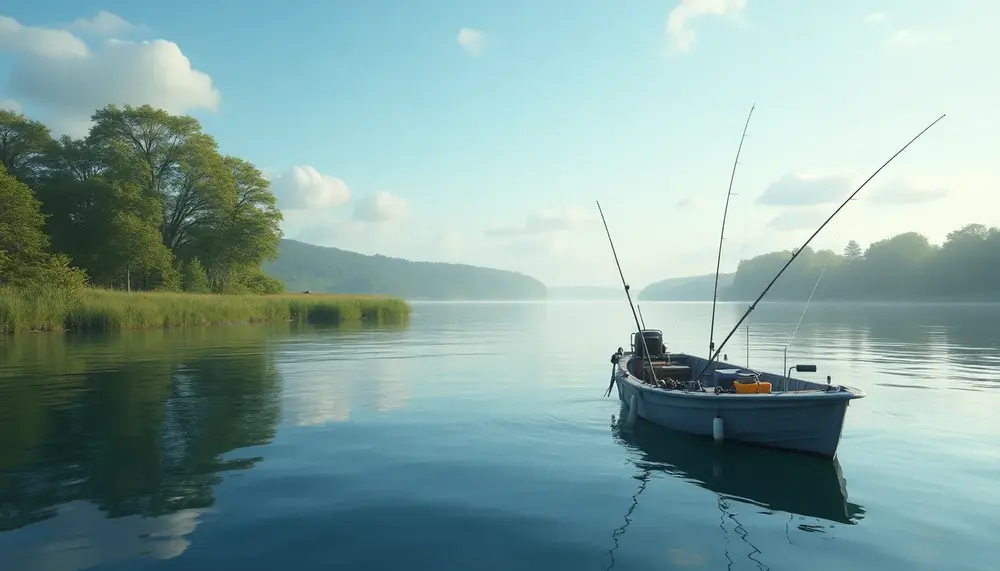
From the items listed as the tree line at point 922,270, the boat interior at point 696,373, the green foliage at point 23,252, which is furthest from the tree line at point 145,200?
the tree line at point 922,270

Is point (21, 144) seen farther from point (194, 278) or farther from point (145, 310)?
point (145, 310)

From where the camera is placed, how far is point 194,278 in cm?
6094

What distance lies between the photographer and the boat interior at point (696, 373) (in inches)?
505

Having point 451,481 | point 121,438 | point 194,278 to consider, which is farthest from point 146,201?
Answer: point 451,481

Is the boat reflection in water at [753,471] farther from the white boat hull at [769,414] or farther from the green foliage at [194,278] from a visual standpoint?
the green foliage at [194,278]

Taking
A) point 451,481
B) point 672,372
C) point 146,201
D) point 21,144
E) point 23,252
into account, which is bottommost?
point 451,481

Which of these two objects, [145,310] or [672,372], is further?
[145,310]

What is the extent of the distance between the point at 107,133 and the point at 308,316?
28622 millimetres

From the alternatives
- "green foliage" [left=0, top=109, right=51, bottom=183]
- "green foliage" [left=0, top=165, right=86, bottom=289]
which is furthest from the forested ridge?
"green foliage" [left=0, top=165, right=86, bottom=289]

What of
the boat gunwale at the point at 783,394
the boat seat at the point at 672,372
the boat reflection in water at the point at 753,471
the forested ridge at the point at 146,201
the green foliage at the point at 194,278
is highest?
the forested ridge at the point at 146,201

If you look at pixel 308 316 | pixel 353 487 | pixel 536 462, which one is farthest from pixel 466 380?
pixel 308 316

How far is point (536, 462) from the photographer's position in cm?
1121

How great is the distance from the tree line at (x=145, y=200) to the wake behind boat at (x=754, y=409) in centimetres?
5390

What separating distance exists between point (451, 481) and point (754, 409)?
6.22 m
